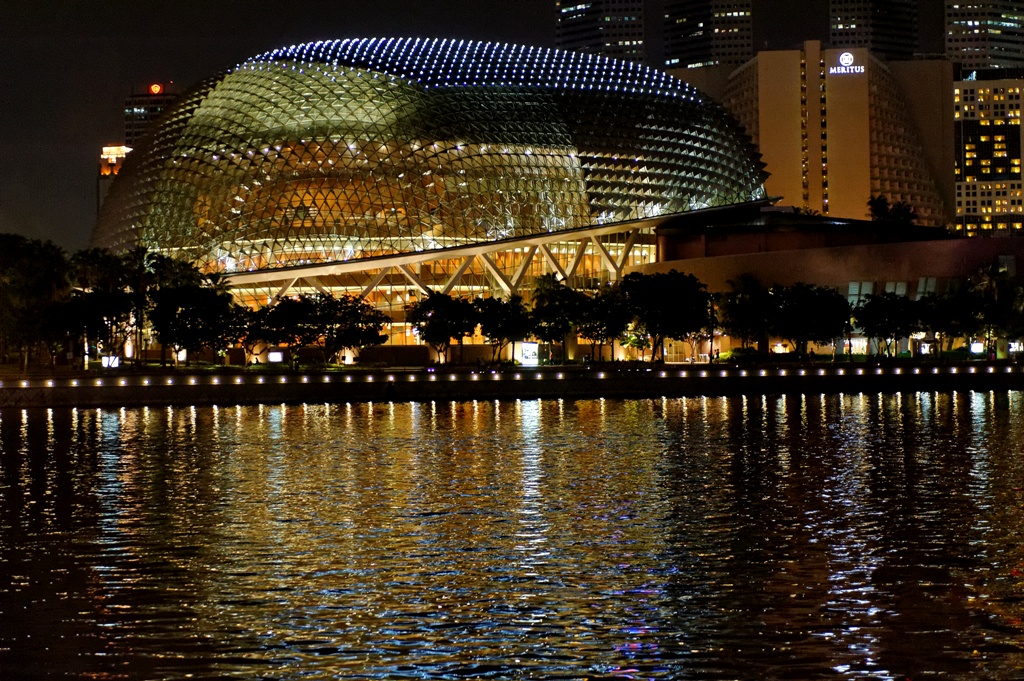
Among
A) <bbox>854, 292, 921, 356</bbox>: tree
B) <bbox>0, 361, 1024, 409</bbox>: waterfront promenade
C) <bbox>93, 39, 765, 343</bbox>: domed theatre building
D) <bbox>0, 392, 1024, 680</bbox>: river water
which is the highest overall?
<bbox>93, 39, 765, 343</bbox>: domed theatre building

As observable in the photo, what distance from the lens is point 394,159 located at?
106250 millimetres

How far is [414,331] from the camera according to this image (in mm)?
111188

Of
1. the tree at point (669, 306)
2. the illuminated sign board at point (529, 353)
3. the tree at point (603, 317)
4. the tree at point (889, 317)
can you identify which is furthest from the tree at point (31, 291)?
the tree at point (889, 317)

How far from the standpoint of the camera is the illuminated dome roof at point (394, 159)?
347ft

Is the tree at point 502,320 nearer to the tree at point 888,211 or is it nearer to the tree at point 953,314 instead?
the tree at point 953,314

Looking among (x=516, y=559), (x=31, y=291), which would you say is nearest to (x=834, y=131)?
(x=31, y=291)

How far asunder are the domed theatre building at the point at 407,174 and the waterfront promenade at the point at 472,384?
27.2m

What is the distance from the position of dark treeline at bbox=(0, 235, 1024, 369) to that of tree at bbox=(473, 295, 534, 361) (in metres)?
0.10

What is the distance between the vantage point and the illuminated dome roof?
10562 cm

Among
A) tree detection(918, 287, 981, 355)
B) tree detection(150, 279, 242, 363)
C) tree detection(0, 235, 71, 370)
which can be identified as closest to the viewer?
tree detection(0, 235, 71, 370)

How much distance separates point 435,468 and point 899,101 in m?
175

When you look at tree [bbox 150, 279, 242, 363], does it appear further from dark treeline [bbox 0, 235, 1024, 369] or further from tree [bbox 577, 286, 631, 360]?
tree [bbox 577, 286, 631, 360]

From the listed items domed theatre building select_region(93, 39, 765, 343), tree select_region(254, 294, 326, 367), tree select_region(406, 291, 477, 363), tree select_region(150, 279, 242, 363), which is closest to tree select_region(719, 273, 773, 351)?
domed theatre building select_region(93, 39, 765, 343)

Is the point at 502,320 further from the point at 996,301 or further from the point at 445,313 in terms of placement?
the point at 996,301
